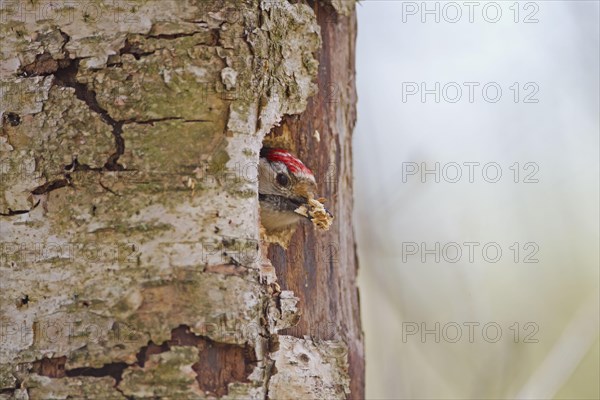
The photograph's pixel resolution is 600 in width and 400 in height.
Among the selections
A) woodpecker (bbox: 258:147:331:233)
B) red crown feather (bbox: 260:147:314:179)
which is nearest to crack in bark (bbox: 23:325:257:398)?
woodpecker (bbox: 258:147:331:233)

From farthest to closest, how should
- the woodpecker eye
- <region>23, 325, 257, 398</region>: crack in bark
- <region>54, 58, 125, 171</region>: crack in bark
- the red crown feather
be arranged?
the woodpecker eye → the red crown feather → <region>54, 58, 125, 171</region>: crack in bark → <region>23, 325, 257, 398</region>: crack in bark

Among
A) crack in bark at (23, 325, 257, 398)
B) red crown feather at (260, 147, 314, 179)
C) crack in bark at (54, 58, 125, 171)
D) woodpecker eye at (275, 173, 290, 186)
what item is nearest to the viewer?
crack in bark at (23, 325, 257, 398)

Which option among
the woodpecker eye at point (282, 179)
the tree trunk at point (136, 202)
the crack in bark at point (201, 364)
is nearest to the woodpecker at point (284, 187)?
the woodpecker eye at point (282, 179)

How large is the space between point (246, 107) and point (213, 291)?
49 cm

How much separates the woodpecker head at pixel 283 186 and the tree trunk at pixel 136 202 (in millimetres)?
554

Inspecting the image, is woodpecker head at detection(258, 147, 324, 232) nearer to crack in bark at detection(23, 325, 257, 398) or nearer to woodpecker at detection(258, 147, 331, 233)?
woodpecker at detection(258, 147, 331, 233)

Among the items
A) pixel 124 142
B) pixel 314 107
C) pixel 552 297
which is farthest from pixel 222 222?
pixel 552 297

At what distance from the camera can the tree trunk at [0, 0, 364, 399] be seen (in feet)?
5.63

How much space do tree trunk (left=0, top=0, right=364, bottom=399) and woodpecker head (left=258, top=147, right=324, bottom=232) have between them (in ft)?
1.82

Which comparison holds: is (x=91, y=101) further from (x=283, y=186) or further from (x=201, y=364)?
(x=283, y=186)

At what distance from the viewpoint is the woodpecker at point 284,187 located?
2.56 meters

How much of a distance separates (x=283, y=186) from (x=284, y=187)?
0.04ft

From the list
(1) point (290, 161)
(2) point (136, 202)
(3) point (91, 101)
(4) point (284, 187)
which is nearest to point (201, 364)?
(2) point (136, 202)

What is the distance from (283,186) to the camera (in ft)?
8.96
